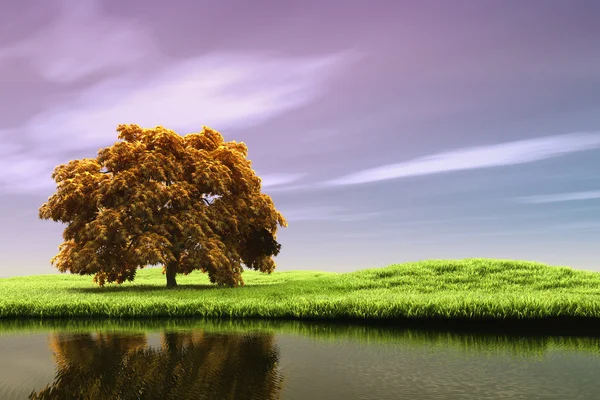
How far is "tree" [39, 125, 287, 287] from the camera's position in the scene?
92.4ft

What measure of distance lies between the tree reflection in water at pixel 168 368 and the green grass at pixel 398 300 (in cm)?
418

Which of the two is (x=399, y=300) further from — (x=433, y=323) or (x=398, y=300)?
(x=433, y=323)

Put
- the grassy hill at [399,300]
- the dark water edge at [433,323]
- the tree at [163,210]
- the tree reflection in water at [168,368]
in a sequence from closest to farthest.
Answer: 1. the tree reflection in water at [168,368]
2. the dark water edge at [433,323]
3. the grassy hill at [399,300]
4. the tree at [163,210]

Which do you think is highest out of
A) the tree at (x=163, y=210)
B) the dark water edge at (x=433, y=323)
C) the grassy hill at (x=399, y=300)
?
the tree at (x=163, y=210)

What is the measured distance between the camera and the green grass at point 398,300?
49.7ft

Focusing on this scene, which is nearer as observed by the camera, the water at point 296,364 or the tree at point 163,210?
the water at point 296,364

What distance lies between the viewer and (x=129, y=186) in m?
28.8

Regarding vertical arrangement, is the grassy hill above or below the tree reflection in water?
above

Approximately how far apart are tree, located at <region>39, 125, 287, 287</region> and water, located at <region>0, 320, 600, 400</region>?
1398 centimetres

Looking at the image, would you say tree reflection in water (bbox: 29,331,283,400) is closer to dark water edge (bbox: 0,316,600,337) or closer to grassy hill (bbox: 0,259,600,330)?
dark water edge (bbox: 0,316,600,337)

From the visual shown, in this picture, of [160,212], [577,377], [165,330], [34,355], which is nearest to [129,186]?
[160,212]

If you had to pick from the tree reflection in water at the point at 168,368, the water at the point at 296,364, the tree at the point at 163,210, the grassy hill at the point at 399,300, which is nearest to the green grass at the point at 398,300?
the grassy hill at the point at 399,300

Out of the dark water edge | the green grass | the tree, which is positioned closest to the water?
the dark water edge

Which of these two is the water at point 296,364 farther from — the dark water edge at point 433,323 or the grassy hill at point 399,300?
the grassy hill at point 399,300
